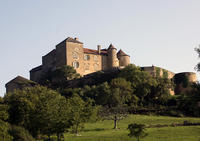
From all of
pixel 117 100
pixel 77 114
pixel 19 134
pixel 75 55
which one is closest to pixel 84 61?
pixel 75 55

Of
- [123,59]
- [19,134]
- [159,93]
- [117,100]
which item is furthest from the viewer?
[123,59]

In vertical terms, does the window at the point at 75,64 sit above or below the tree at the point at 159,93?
above

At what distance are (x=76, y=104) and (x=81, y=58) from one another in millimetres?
40802

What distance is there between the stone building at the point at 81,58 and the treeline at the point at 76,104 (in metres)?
4.38

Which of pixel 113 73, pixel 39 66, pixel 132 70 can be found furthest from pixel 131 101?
pixel 39 66

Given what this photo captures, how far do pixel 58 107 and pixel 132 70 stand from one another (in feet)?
111

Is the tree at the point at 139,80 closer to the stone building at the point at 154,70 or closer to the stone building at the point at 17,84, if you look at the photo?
the stone building at the point at 154,70

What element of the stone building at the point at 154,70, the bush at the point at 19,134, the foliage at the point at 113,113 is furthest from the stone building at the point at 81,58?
the bush at the point at 19,134

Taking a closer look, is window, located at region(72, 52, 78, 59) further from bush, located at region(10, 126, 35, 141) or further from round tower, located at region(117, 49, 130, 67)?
bush, located at region(10, 126, 35, 141)

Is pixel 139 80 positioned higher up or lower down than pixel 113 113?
higher up

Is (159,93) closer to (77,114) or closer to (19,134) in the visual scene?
(77,114)

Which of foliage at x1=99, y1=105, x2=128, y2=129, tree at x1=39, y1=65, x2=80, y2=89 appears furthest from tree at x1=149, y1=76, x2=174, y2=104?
tree at x1=39, y1=65, x2=80, y2=89

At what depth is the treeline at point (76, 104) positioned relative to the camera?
103 feet

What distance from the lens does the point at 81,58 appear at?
78.4 meters
